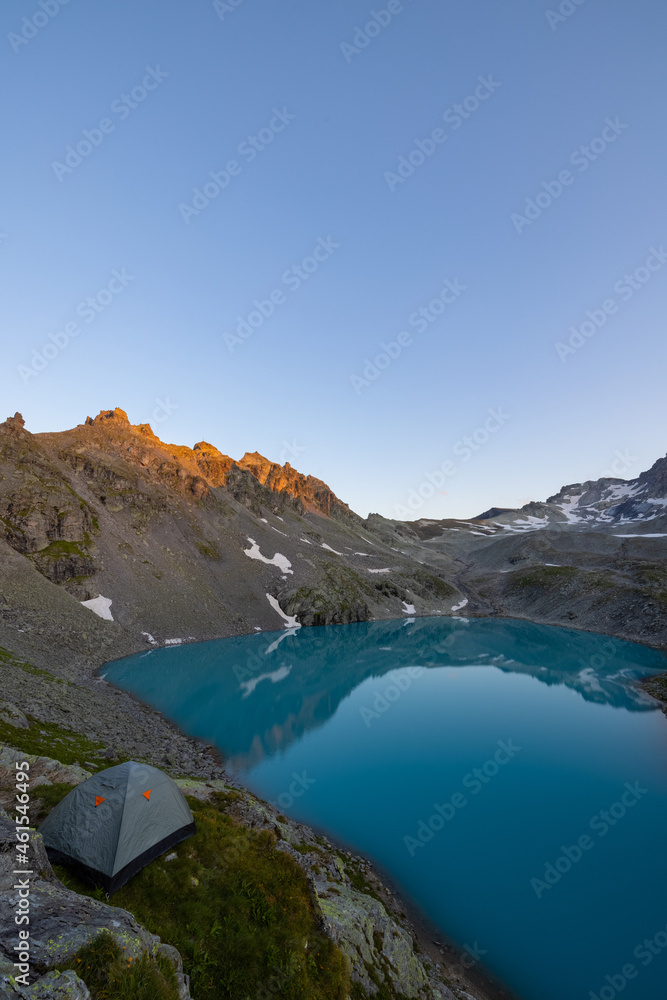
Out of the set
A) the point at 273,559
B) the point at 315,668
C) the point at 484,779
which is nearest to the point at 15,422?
the point at 273,559

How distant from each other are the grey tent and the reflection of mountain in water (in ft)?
71.2

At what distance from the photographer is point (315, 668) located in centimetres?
6731

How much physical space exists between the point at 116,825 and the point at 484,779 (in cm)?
2930

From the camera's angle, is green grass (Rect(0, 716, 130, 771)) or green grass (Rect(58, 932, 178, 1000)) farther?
green grass (Rect(0, 716, 130, 771))

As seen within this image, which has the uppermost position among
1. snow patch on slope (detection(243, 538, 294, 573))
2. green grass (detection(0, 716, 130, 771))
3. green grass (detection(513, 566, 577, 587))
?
green grass (detection(513, 566, 577, 587))

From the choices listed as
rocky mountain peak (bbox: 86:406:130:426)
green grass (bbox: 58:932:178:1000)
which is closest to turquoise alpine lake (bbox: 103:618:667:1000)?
green grass (bbox: 58:932:178:1000)

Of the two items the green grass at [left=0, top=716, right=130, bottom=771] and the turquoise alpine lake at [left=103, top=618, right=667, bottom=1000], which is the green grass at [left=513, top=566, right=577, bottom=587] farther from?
the green grass at [left=0, top=716, right=130, bottom=771]

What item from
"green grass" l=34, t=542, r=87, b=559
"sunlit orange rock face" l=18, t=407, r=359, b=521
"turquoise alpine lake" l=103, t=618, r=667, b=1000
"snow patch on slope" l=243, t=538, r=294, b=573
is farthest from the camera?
"snow patch on slope" l=243, t=538, r=294, b=573

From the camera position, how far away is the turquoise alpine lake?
1900cm

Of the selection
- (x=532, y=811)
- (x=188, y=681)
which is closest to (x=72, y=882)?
(x=532, y=811)

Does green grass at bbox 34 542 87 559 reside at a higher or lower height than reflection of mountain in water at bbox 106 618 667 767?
lower

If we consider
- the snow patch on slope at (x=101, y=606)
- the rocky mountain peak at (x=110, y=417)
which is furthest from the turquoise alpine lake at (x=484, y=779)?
the rocky mountain peak at (x=110, y=417)

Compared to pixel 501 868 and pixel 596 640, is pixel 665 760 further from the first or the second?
pixel 596 640

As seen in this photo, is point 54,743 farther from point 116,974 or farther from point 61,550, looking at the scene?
point 61,550
